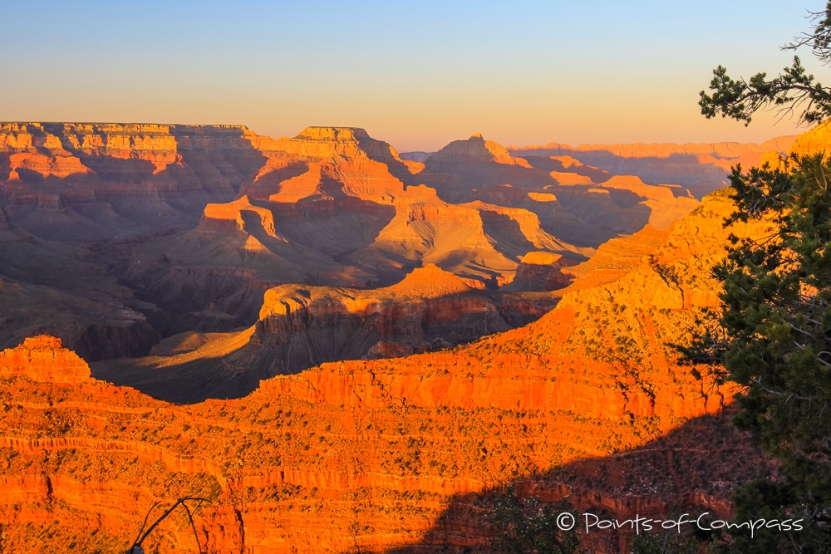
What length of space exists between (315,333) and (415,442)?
5388cm

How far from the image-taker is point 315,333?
89.8m

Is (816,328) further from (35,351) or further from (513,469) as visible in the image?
(35,351)

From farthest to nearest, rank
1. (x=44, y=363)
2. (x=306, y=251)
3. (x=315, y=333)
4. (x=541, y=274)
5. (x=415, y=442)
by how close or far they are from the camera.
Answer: (x=306, y=251), (x=541, y=274), (x=315, y=333), (x=44, y=363), (x=415, y=442)

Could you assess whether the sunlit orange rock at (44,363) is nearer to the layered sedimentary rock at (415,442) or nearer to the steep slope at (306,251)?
the layered sedimentary rock at (415,442)

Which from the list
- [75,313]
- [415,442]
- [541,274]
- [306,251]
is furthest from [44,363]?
[306,251]

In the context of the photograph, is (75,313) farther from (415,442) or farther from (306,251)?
(415,442)

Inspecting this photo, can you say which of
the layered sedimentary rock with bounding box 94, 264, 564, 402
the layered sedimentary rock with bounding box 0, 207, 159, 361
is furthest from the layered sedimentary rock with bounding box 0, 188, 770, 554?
the layered sedimentary rock with bounding box 0, 207, 159, 361

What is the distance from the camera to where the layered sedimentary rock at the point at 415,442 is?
108ft

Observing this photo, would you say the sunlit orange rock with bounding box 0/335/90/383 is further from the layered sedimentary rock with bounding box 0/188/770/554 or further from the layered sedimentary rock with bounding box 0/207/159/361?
the layered sedimentary rock with bounding box 0/207/159/361

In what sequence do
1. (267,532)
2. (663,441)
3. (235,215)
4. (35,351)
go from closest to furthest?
(663,441) < (267,532) < (35,351) < (235,215)

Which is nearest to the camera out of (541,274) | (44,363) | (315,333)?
(44,363)

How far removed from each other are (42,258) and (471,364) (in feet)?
448

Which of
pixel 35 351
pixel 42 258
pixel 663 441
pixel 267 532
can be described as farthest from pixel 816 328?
pixel 42 258

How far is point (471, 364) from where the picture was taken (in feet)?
128
